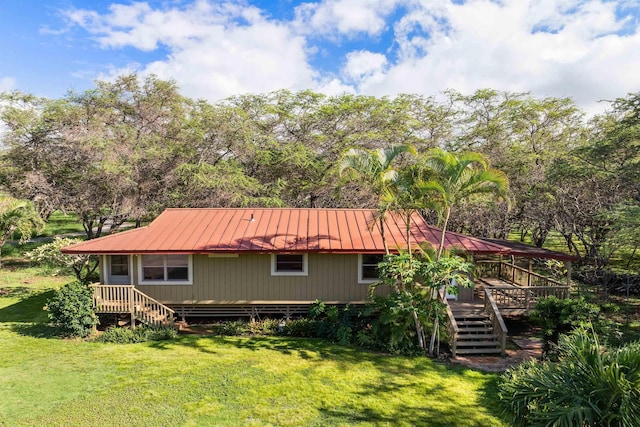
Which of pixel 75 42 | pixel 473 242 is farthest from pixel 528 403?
pixel 75 42

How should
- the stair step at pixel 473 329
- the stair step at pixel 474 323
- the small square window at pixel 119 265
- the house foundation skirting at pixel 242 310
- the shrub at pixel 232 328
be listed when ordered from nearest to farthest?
the stair step at pixel 473 329 → the stair step at pixel 474 323 → the shrub at pixel 232 328 → the house foundation skirting at pixel 242 310 → the small square window at pixel 119 265

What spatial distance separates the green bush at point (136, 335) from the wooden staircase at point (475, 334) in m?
9.00

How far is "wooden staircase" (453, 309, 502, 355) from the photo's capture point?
35.5 ft

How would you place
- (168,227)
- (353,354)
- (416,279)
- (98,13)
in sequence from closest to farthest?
(353,354) → (416,279) → (168,227) → (98,13)

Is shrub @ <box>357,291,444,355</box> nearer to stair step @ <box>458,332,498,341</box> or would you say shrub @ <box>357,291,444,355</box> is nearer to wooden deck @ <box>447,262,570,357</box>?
stair step @ <box>458,332,498,341</box>

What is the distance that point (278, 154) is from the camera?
23391 mm

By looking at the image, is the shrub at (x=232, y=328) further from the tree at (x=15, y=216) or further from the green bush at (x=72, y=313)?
the tree at (x=15, y=216)

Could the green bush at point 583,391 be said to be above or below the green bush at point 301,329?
above

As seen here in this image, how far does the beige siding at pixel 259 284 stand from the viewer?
1290cm

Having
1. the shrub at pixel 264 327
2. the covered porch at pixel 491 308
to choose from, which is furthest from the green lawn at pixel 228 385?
the covered porch at pixel 491 308

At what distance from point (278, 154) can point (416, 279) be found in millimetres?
13657

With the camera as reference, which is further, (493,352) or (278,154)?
(278,154)

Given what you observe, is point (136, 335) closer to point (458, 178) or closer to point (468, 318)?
point (468, 318)

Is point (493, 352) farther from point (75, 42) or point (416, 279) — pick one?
point (75, 42)
